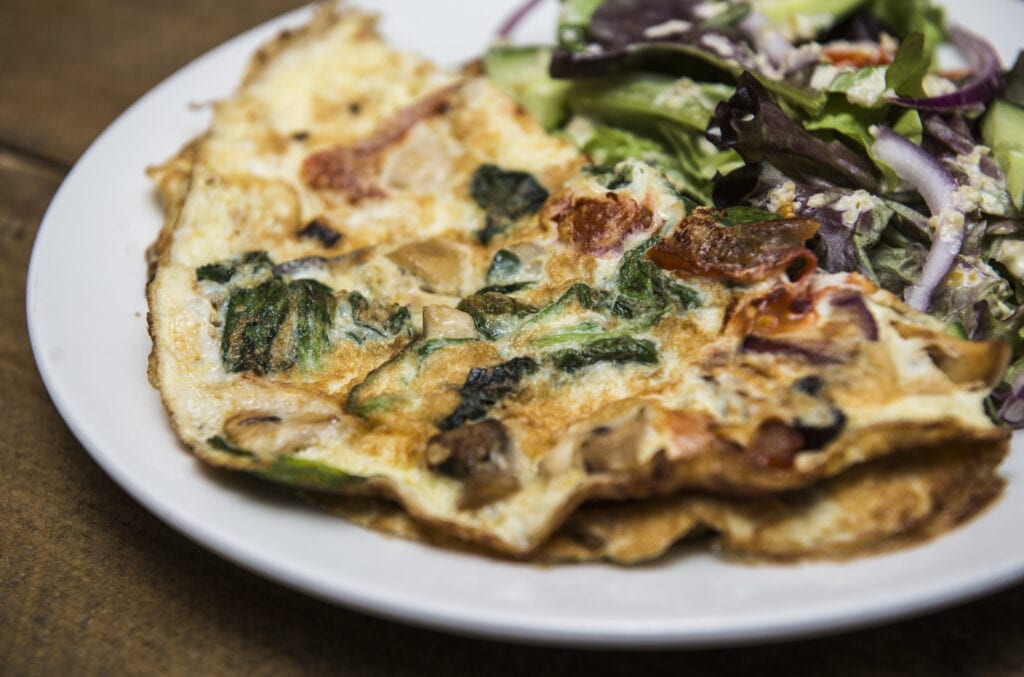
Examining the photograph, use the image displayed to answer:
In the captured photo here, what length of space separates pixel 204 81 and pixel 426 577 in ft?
11.0

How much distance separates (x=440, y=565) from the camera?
2.60 metres

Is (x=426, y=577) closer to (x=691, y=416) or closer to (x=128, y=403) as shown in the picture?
(x=691, y=416)

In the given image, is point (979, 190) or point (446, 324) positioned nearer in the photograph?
point (446, 324)

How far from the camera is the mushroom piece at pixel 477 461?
2.64 meters

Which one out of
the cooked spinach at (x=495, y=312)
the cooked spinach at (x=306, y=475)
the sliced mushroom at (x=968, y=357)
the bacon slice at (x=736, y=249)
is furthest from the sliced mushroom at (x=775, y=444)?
the cooked spinach at (x=306, y=475)

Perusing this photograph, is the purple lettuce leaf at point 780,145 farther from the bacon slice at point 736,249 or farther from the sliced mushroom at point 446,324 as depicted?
the sliced mushroom at point 446,324

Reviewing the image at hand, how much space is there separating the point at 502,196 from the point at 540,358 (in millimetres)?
1086

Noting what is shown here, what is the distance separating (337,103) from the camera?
4539mm

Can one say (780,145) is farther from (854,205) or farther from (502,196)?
(502,196)

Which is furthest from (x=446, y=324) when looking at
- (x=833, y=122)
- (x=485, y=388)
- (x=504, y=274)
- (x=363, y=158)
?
(x=833, y=122)

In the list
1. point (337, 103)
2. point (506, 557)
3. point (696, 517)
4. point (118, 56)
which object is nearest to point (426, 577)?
point (506, 557)

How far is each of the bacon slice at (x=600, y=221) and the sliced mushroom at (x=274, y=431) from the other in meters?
1.15

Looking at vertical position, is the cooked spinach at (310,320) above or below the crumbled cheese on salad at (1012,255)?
below

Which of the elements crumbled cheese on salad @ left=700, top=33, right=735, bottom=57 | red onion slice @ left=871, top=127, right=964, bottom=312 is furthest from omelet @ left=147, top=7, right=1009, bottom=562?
crumbled cheese on salad @ left=700, top=33, right=735, bottom=57
